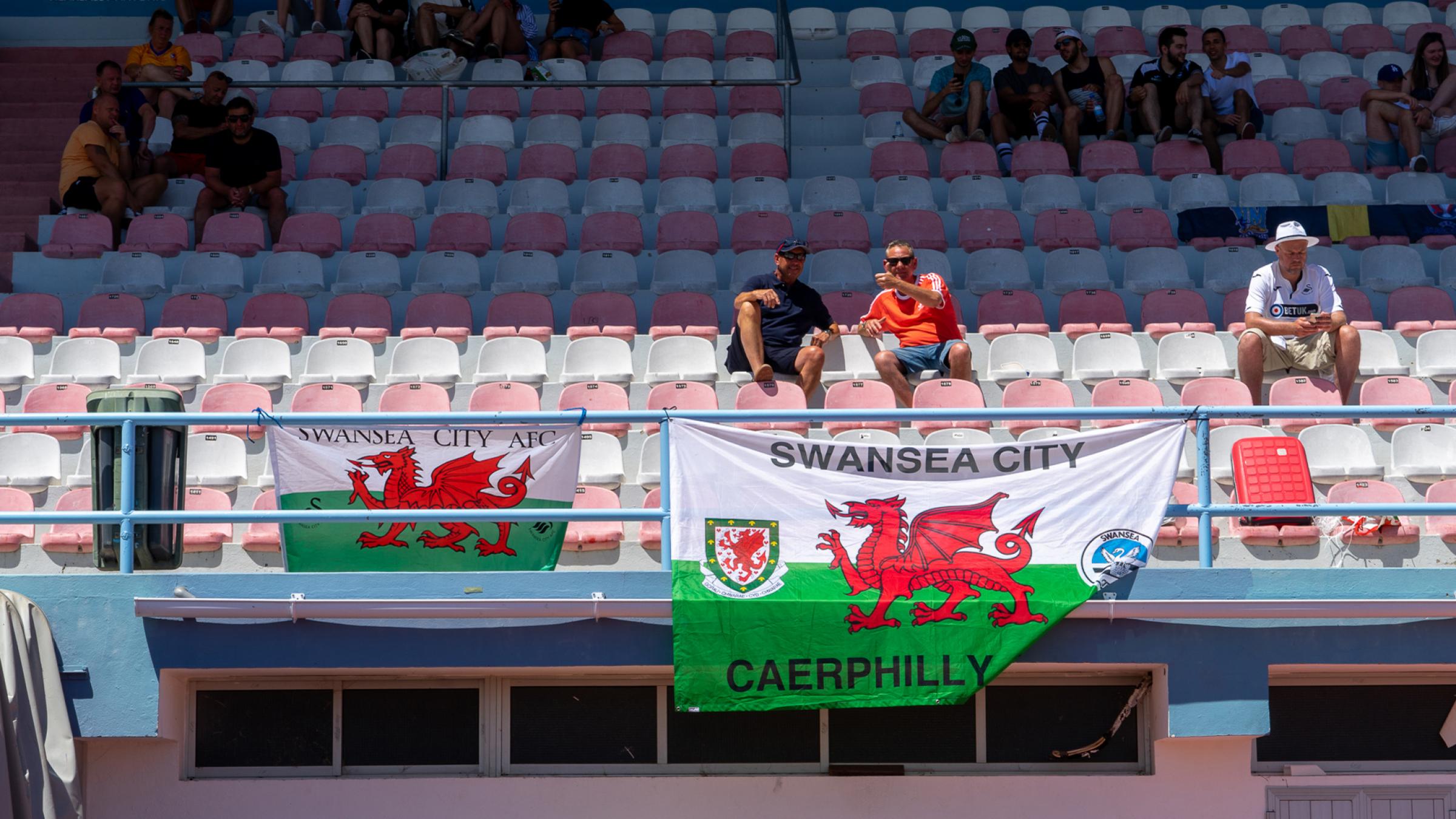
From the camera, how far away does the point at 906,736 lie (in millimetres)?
7523

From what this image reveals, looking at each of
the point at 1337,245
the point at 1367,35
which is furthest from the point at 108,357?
the point at 1367,35

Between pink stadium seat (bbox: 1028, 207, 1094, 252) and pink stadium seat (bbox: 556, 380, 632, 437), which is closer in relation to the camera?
pink stadium seat (bbox: 556, 380, 632, 437)

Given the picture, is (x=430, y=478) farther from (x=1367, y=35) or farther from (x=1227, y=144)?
(x=1367, y=35)

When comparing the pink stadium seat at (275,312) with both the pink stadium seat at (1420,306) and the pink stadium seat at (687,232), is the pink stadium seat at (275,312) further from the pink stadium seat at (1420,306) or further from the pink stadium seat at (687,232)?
the pink stadium seat at (1420,306)

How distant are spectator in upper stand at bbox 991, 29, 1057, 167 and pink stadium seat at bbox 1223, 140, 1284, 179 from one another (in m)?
1.50

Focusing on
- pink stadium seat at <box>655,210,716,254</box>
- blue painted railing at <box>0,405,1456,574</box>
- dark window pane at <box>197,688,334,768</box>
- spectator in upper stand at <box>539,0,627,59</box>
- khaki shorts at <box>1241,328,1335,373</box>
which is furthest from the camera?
spectator in upper stand at <box>539,0,627,59</box>

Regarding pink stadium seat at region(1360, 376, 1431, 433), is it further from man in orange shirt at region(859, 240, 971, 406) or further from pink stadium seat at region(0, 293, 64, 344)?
pink stadium seat at region(0, 293, 64, 344)

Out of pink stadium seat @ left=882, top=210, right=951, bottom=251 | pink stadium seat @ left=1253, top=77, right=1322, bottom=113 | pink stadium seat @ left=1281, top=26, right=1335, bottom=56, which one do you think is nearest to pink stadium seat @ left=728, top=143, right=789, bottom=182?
pink stadium seat @ left=882, top=210, right=951, bottom=251

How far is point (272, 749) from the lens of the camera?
7477mm

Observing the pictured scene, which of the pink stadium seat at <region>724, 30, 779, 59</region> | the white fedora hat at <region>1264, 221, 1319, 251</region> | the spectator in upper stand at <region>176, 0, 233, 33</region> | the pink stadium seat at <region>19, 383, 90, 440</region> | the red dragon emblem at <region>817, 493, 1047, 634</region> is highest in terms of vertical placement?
the spectator in upper stand at <region>176, 0, 233, 33</region>

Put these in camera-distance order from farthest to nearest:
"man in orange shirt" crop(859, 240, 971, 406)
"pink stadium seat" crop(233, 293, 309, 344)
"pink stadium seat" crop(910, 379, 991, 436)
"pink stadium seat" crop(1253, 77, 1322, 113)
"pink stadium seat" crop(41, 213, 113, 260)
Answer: "pink stadium seat" crop(1253, 77, 1322, 113) → "pink stadium seat" crop(41, 213, 113, 260) → "pink stadium seat" crop(233, 293, 309, 344) → "man in orange shirt" crop(859, 240, 971, 406) → "pink stadium seat" crop(910, 379, 991, 436)

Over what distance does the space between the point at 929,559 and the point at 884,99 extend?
900cm

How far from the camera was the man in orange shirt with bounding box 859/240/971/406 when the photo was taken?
9373 mm

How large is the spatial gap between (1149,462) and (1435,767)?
7.08 feet
